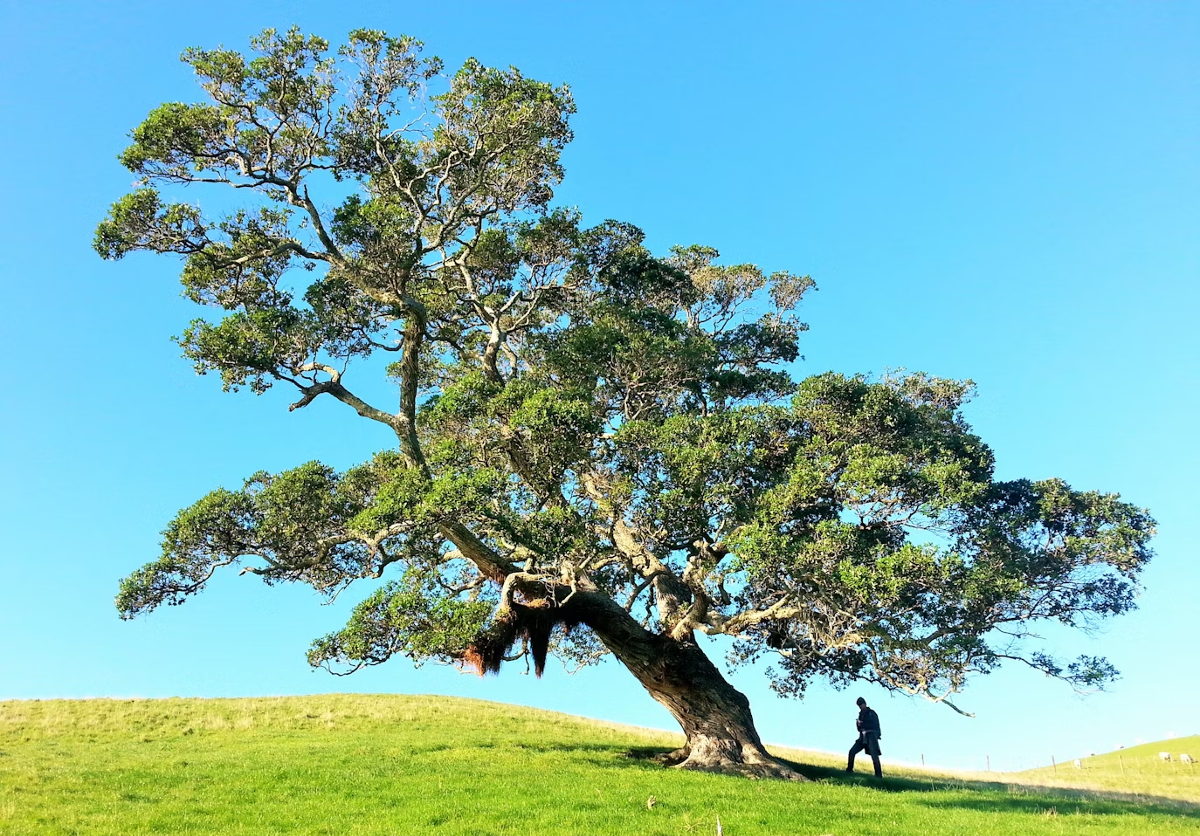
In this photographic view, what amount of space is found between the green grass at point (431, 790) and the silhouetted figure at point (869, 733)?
739mm

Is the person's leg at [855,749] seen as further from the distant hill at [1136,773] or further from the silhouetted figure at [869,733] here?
the distant hill at [1136,773]

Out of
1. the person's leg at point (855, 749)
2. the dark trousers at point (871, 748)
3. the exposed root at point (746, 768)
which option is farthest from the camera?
the person's leg at point (855, 749)

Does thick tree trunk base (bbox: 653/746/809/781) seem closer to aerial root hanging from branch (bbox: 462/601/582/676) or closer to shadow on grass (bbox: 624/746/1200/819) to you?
shadow on grass (bbox: 624/746/1200/819)

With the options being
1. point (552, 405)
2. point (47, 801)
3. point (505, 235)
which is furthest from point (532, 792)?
point (505, 235)

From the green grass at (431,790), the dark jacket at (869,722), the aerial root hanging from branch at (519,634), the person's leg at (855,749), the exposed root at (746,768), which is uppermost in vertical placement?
the aerial root hanging from branch at (519,634)

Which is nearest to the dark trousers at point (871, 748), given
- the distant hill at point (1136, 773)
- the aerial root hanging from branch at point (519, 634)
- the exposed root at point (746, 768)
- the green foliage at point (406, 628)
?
the exposed root at point (746, 768)

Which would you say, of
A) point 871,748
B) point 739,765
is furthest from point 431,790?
point 871,748

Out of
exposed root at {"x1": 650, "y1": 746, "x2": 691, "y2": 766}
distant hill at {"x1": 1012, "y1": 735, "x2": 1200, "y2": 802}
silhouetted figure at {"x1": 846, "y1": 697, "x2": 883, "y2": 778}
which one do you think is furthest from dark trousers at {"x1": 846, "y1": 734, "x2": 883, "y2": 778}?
distant hill at {"x1": 1012, "y1": 735, "x2": 1200, "y2": 802}

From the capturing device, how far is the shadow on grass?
1902 centimetres

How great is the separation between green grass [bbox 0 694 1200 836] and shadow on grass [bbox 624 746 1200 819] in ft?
0.37

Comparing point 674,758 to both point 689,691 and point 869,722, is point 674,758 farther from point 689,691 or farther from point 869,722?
point 869,722

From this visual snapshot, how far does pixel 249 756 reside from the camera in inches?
855

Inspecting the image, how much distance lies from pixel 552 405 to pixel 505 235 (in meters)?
7.76

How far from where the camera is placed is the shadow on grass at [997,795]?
1902cm
